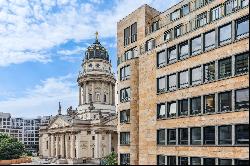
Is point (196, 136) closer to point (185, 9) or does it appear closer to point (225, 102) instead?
point (225, 102)

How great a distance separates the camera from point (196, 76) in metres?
41.9

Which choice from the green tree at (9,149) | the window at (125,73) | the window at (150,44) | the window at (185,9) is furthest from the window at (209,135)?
the green tree at (9,149)

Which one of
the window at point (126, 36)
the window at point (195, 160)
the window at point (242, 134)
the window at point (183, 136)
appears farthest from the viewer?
the window at point (126, 36)

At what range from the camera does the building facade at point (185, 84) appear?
36625mm

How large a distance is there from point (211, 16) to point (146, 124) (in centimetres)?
1624

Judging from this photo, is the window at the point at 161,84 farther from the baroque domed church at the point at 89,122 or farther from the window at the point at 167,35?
the baroque domed church at the point at 89,122

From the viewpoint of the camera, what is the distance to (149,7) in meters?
53.2

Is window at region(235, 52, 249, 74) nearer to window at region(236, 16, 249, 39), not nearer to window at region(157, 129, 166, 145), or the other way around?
window at region(236, 16, 249, 39)

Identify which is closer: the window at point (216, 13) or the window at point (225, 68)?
the window at point (225, 68)

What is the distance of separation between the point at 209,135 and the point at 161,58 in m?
13.0

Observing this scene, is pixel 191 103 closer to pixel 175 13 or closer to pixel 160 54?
pixel 160 54

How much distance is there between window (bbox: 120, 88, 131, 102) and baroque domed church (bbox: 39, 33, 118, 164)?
185ft

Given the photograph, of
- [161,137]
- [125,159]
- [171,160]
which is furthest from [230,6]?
[125,159]

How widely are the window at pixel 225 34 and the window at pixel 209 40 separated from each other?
105 cm
